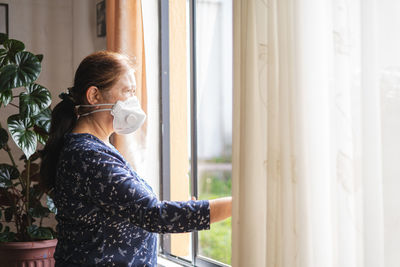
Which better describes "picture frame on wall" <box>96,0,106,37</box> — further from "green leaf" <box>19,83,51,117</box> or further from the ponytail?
the ponytail

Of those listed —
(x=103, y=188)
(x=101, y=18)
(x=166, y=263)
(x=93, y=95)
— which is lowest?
(x=166, y=263)

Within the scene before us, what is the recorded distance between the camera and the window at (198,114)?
2.26 meters

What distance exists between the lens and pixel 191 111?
2.33m

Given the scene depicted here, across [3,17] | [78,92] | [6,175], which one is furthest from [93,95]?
[3,17]

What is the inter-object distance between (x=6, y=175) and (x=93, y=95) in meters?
1.25

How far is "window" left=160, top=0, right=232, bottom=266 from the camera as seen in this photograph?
2.26 m

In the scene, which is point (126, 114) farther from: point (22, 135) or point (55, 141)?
point (22, 135)

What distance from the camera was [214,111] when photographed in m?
2.30

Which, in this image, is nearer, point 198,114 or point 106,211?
point 106,211

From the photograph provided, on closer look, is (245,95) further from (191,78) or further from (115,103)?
(191,78)

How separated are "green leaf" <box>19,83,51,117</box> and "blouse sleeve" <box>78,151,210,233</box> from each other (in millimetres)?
1166

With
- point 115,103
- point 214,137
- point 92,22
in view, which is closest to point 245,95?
point 115,103

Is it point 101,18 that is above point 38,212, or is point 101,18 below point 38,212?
above

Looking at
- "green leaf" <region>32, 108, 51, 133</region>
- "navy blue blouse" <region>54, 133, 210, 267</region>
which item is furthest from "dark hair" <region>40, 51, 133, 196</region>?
"green leaf" <region>32, 108, 51, 133</region>
